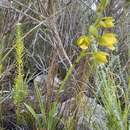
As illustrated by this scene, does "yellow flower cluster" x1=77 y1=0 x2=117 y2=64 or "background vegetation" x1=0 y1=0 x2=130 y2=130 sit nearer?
"yellow flower cluster" x1=77 y1=0 x2=117 y2=64

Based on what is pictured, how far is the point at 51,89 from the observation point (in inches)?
51.0

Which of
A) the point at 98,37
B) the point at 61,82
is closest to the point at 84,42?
the point at 98,37

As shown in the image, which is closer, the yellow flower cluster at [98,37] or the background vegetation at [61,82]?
the yellow flower cluster at [98,37]

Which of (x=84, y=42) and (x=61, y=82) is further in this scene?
(x=61, y=82)

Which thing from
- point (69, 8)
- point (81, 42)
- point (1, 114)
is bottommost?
point (1, 114)

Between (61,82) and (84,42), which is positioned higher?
(84,42)

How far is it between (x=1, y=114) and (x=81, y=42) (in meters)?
0.66

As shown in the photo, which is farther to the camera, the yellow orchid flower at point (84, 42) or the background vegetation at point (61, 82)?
the background vegetation at point (61, 82)

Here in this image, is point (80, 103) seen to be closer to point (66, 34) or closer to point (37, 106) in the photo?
point (37, 106)

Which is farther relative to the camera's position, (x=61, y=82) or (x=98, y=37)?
(x=61, y=82)

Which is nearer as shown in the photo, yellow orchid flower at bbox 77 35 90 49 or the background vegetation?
yellow orchid flower at bbox 77 35 90 49

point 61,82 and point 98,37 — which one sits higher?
point 98,37

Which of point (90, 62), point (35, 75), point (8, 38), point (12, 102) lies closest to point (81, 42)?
point (90, 62)

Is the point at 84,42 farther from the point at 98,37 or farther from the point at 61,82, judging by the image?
the point at 61,82
